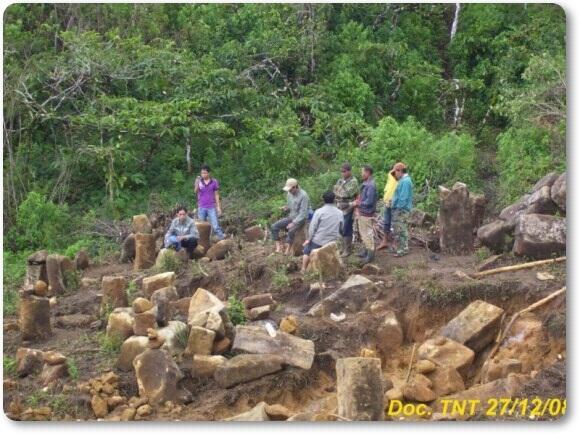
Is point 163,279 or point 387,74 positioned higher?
point 387,74

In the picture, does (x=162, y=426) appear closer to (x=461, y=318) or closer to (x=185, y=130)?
(x=461, y=318)

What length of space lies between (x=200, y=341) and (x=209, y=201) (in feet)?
11.3

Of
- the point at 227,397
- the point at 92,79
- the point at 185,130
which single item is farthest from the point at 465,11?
the point at 227,397

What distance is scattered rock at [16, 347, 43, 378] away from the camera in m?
8.70

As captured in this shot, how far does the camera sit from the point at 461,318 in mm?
8984

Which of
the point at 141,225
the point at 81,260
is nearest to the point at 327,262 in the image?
the point at 141,225

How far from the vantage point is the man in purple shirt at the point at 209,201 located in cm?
1180

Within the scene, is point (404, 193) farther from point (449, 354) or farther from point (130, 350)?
point (130, 350)

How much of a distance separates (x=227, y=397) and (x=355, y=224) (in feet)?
11.4

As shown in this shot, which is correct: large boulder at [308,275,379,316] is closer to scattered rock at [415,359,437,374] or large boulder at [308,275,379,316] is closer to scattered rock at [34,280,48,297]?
scattered rock at [415,359,437,374]

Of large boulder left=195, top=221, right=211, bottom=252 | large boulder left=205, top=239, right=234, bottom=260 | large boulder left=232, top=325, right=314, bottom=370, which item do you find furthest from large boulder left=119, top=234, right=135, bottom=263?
large boulder left=232, top=325, right=314, bottom=370

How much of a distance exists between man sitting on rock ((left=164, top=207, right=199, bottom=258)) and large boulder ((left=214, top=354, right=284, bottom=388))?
3.07m

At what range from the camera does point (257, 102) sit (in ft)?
46.1

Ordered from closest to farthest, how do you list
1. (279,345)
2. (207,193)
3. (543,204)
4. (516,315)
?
(279,345)
(516,315)
(543,204)
(207,193)
